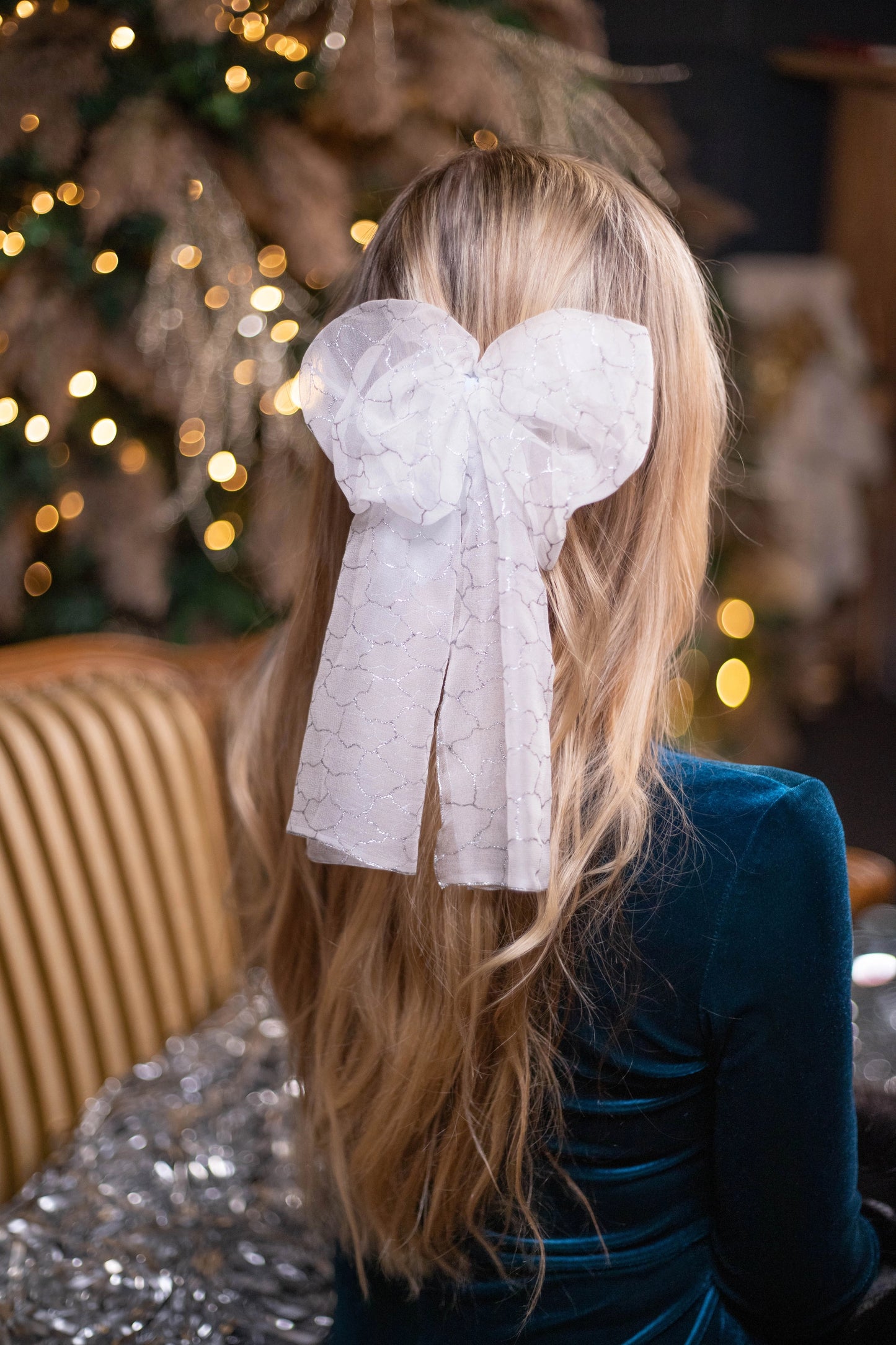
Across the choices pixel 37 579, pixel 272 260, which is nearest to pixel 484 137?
pixel 272 260

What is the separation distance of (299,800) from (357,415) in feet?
0.86

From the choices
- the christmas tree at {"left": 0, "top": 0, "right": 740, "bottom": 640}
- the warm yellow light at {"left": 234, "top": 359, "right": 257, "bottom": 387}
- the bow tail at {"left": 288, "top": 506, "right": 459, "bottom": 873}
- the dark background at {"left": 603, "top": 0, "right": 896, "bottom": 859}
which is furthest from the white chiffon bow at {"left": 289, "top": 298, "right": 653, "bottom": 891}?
the dark background at {"left": 603, "top": 0, "right": 896, "bottom": 859}

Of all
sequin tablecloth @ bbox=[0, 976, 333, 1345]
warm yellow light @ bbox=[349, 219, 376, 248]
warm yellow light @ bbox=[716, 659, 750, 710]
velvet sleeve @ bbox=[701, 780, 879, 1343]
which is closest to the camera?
velvet sleeve @ bbox=[701, 780, 879, 1343]

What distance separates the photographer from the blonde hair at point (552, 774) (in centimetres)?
71

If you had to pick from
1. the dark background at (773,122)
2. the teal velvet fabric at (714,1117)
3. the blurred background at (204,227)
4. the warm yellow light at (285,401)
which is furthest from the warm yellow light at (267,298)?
the dark background at (773,122)

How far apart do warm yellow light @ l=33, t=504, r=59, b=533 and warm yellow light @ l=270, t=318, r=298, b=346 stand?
45 centimetres

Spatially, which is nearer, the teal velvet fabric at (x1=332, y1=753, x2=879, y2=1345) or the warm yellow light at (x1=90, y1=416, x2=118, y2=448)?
the teal velvet fabric at (x1=332, y1=753, x2=879, y2=1345)

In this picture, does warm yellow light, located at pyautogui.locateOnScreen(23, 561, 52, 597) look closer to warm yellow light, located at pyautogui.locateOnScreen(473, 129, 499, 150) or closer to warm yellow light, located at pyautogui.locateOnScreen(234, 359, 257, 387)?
warm yellow light, located at pyautogui.locateOnScreen(234, 359, 257, 387)

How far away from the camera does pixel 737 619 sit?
2.49 meters

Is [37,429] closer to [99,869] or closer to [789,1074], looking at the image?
[99,869]

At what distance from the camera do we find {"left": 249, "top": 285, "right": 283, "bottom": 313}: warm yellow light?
1669mm

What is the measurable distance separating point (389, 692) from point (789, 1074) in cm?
36

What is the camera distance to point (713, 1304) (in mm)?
805

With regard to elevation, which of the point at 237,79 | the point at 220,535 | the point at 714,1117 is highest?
the point at 237,79
